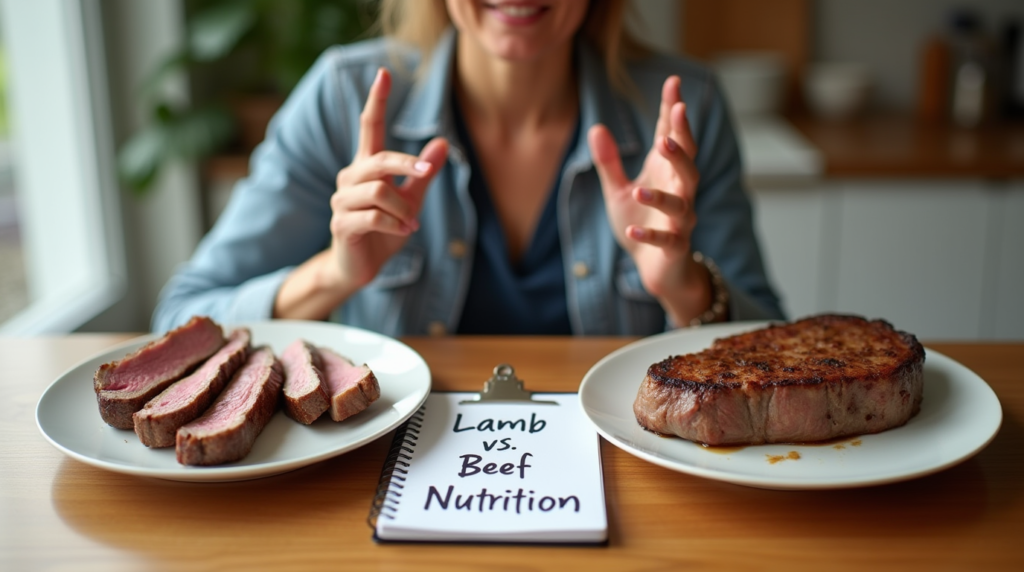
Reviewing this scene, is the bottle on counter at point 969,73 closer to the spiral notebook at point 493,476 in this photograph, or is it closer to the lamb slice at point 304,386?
the spiral notebook at point 493,476

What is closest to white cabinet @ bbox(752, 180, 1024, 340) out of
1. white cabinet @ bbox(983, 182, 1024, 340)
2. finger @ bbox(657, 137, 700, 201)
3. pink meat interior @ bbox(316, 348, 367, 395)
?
white cabinet @ bbox(983, 182, 1024, 340)

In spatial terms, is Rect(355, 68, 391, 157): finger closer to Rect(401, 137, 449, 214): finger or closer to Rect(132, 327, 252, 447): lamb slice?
Rect(401, 137, 449, 214): finger

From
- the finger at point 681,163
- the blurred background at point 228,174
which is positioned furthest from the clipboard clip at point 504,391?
the blurred background at point 228,174

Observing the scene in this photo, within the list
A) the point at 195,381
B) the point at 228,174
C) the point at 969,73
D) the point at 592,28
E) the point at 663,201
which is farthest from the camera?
the point at 969,73

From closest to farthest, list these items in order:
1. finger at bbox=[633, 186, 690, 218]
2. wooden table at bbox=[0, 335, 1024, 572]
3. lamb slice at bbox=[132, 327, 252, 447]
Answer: wooden table at bbox=[0, 335, 1024, 572] → lamb slice at bbox=[132, 327, 252, 447] → finger at bbox=[633, 186, 690, 218]

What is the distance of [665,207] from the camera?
118cm

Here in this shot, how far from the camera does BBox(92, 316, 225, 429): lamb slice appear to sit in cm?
96

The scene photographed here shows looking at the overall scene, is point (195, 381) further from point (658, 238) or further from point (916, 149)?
point (916, 149)

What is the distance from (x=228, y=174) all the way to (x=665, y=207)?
204cm

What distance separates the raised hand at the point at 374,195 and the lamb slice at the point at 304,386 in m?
0.21

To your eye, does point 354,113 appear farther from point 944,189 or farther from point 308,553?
point 944,189

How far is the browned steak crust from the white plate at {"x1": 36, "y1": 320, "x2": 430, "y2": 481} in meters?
0.28

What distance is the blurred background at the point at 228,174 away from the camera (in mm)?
2576

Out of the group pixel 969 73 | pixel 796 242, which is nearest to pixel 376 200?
pixel 796 242
